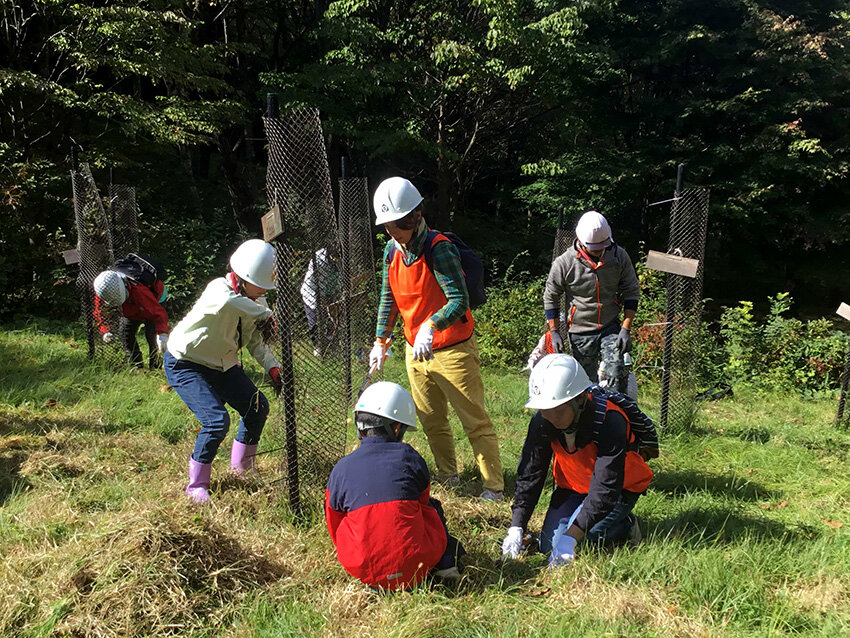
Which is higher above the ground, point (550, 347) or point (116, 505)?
point (550, 347)

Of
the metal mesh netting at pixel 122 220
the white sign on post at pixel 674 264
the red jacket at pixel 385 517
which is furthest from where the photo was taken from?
the metal mesh netting at pixel 122 220

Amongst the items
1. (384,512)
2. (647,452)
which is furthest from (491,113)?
(384,512)

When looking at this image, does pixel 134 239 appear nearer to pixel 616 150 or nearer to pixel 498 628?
pixel 498 628

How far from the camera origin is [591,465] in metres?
3.26

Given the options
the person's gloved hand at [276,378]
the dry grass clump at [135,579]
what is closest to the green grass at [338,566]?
the dry grass clump at [135,579]

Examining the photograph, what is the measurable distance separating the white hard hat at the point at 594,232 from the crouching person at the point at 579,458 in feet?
5.81

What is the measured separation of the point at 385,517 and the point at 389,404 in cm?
52

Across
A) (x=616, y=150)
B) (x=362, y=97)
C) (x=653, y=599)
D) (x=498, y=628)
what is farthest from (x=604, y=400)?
(x=616, y=150)

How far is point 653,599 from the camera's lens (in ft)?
9.05

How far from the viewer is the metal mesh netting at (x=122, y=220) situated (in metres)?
7.56

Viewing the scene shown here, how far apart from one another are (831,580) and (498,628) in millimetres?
1645

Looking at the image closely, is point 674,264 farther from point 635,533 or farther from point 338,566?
point 338,566

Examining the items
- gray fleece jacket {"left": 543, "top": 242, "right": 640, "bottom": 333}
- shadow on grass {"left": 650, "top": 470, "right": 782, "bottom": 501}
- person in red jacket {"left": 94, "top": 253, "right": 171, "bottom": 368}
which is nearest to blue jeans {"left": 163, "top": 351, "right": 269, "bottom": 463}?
person in red jacket {"left": 94, "top": 253, "right": 171, "bottom": 368}

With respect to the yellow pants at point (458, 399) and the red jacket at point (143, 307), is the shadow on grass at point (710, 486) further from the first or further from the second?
the red jacket at point (143, 307)
